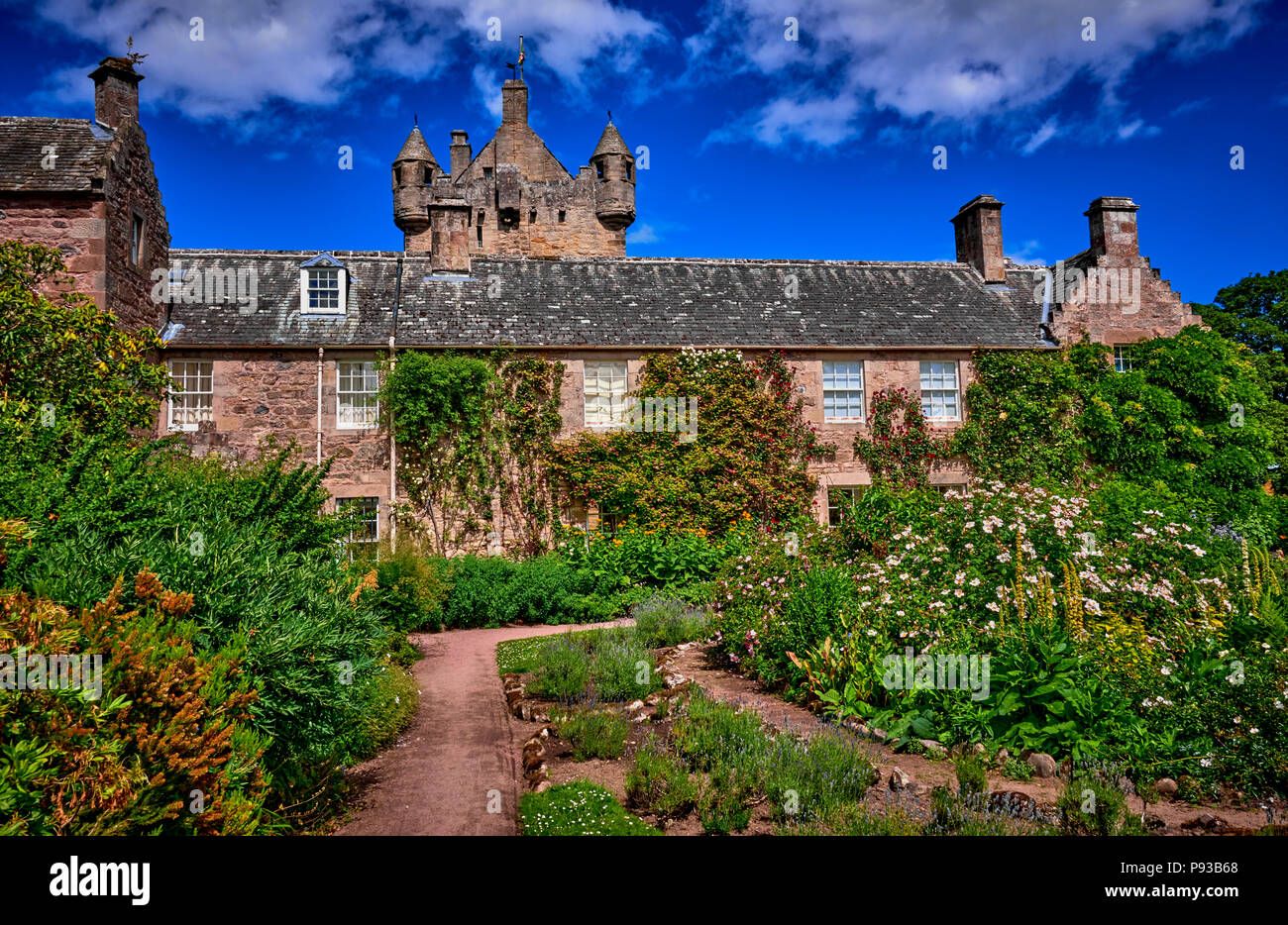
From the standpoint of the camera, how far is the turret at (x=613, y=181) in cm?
3294

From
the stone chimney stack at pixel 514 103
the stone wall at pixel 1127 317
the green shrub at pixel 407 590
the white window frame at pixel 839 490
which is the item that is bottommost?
the green shrub at pixel 407 590

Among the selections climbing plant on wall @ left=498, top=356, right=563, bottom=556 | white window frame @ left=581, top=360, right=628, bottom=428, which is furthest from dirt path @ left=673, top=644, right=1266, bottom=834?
white window frame @ left=581, top=360, right=628, bottom=428

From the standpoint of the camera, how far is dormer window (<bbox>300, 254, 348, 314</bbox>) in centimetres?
1738

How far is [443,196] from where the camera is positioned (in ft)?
107

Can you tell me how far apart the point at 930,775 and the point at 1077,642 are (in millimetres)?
2058

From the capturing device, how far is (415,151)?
33906 millimetres

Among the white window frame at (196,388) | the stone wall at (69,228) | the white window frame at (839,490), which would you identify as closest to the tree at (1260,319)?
the white window frame at (839,490)

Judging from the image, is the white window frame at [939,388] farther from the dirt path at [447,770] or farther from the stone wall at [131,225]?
the stone wall at [131,225]

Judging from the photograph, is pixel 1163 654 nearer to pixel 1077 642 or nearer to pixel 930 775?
pixel 1077 642

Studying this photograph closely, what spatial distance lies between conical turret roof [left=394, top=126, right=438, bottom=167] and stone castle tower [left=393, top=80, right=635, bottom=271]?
0.04 meters

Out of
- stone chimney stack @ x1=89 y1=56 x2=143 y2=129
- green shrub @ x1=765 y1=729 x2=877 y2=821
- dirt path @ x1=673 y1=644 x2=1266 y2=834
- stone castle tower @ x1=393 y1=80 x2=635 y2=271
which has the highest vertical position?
stone castle tower @ x1=393 y1=80 x2=635 y2=271

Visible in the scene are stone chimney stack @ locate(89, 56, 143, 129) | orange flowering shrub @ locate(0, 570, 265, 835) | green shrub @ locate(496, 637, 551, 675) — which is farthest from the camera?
stone chimney stack @ locate(89, 56, 143, 129)

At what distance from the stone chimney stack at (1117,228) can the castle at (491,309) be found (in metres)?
0.05

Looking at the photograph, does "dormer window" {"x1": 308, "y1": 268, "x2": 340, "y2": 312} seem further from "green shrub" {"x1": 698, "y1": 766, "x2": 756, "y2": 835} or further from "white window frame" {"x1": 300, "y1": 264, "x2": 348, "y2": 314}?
"green shrub" {"x1": 698, "y1": 766, "x2": 756, "y2": 835}
